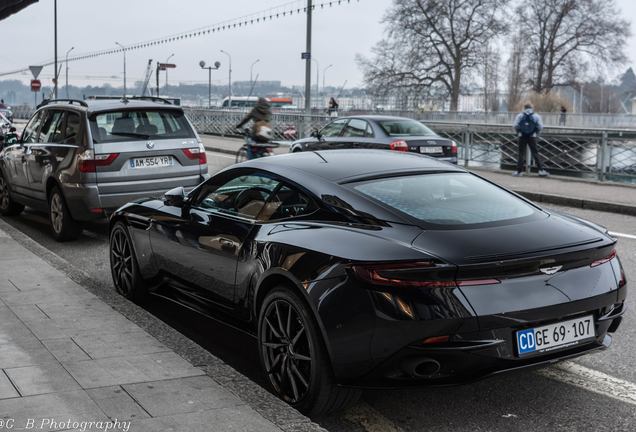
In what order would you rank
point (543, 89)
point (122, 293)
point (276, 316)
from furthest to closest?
point (543, 89)
point (122, 293)
point (276, 316)

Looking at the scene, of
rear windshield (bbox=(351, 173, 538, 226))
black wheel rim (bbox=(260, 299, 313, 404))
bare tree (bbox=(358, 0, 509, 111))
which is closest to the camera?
black wheel rim (bbox=(260, 299, 313, 404))

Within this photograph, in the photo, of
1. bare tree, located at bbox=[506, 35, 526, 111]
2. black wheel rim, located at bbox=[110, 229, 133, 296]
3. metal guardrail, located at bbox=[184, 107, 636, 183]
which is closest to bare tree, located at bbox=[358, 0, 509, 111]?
bare tree, located at bbox=[506, 35, 526, 111]

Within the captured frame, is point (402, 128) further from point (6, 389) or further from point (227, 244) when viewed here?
point (6, 389)

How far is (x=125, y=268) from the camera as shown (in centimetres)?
643

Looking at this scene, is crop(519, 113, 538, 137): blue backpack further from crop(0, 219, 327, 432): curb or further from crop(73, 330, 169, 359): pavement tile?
crop(73, 330, 169, 359): pavement tile

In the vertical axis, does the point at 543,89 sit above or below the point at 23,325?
above

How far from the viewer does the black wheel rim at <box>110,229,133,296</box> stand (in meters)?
6.37

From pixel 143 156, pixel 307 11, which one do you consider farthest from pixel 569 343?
pixel 307 11

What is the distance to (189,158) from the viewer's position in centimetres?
961

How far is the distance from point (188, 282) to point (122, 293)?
53.8 inches

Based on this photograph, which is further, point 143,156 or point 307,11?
point 307,11

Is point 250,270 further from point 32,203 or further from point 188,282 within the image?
point 32,203

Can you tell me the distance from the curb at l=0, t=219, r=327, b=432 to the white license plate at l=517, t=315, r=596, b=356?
1.01m

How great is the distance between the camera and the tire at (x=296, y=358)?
3.89 meters
